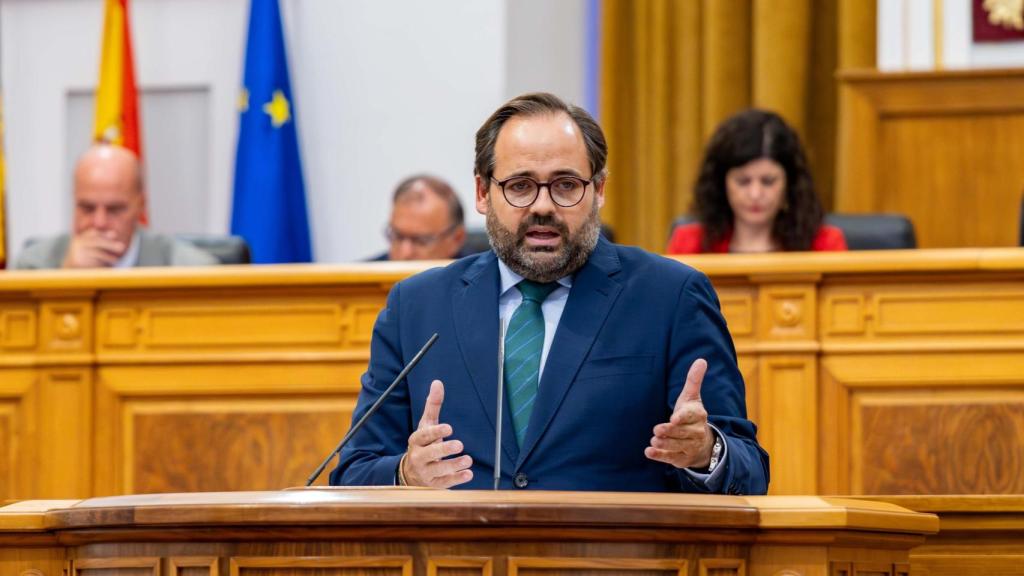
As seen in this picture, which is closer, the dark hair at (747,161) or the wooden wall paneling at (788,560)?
the wooden wall paneling at (788,560)

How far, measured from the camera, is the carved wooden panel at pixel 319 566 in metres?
1.91

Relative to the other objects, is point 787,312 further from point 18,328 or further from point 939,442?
point 18,328

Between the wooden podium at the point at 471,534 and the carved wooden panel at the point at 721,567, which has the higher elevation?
the wooden podium at the point at 471,534

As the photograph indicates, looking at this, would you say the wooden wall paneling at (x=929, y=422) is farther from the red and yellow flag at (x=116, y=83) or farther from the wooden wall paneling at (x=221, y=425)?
the red and yellow flag at (x=116, y=83)

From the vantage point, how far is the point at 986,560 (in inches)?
104

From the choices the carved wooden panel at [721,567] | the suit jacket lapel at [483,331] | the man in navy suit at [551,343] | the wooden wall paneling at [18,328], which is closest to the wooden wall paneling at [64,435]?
the wooden wall paneling at [18,328]

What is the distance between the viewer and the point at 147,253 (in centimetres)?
501

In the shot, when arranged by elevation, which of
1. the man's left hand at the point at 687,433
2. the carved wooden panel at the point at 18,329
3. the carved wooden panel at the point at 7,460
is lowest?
the carved wooden panel at the point at 7,460

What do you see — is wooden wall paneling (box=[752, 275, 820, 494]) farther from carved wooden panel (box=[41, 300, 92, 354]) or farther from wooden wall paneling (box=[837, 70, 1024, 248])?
carved wooden panel (box=[41, 300, 92, 354])

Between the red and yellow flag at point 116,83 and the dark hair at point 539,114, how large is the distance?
177 inches

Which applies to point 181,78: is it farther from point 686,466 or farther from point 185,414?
point 686,466

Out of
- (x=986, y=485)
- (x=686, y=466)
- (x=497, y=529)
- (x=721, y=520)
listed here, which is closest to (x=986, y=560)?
(x=686, y=466)

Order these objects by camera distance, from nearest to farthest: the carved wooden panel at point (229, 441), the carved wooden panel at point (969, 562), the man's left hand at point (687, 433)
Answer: the man's left hand at point (687, 433), the carved wooden panel at point (969, 562), the carved wooden panel at point (229, 441)

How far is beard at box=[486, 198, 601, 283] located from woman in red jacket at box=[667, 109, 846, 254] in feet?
6.42
